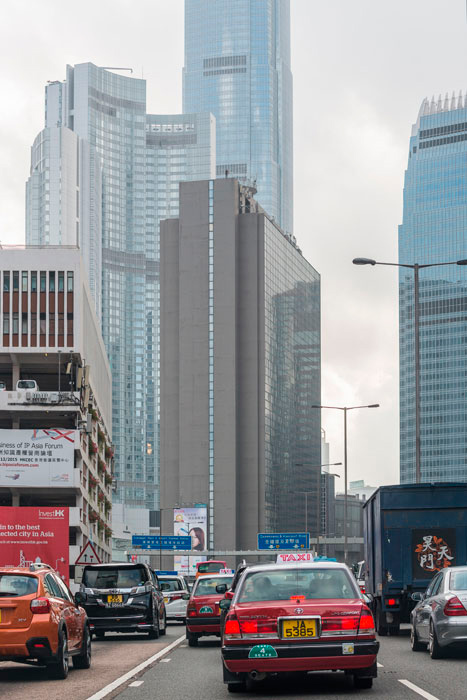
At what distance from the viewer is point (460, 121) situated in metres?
198

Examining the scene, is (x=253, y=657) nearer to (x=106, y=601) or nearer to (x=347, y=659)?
(x=347, y=659)

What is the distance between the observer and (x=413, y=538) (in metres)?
25.4

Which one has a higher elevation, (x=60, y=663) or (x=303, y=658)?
(x=303, y=658)

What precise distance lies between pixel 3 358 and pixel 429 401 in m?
107

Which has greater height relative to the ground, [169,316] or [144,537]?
[169,316]

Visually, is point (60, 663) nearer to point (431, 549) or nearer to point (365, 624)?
point (365, 624)

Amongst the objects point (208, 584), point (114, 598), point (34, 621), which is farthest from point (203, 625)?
point (34, 621)

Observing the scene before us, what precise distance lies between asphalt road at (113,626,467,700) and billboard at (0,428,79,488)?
179 feet

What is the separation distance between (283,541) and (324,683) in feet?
281

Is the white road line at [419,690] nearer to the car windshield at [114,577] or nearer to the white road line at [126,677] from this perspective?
the white road line at [126,677]

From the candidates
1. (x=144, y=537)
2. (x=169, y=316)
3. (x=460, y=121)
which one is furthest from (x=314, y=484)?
(x=144, y=537)

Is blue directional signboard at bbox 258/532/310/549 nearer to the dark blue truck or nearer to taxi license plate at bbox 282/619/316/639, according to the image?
the dark blue truck

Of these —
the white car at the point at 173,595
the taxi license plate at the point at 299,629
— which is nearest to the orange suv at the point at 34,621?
the taxi license plate at the point at 299,629

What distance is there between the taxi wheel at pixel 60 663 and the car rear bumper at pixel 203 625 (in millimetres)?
8634
